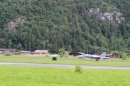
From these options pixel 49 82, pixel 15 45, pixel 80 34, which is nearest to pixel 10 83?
pixel 49 82

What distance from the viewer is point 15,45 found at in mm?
169250

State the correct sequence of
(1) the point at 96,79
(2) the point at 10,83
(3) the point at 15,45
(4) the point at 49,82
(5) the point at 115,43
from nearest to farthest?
(2) the point at 10,83
(4) the point at 49,82
(1) the point at 96,79
(3) the point at 15,45
(5) the point at 115,43

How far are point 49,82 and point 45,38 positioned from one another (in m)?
148

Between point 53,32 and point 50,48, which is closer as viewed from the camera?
point 50,48

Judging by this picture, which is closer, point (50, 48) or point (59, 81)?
point (59, 81)

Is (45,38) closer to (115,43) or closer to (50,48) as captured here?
(50,48)

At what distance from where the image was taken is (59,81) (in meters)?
23.3

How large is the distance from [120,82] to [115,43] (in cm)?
16209

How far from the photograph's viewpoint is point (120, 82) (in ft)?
79.4

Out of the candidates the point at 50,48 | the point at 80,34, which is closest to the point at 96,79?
the point at 50,48

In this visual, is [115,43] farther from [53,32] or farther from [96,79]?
[96,79]

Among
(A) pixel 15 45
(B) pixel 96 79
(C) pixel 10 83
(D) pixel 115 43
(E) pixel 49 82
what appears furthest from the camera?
(D) pixel 115 43

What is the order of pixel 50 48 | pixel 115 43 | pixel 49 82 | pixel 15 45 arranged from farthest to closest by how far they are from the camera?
1. pixel 115 43
2. pixel 15 45
3. pixel 50 48
4. pixel 49 82

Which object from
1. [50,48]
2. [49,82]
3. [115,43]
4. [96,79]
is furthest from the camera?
[115,43]
